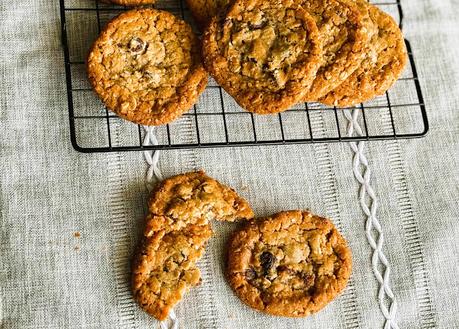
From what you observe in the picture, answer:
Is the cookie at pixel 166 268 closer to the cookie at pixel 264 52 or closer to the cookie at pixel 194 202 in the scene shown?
the cookie at pixel 194 202

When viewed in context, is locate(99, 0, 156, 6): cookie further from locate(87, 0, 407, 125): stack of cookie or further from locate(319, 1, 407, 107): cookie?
locate(319, 1, 407, 107): cookie

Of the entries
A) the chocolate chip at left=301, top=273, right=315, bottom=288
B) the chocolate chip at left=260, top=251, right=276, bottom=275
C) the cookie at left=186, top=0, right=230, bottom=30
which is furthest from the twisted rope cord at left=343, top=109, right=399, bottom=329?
the cookie at left=186, top=0, right=230, bottom=30

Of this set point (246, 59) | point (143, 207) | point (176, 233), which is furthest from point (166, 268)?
point (246, 59)

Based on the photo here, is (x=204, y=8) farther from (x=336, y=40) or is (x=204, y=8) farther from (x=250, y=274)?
(x=250, y=274)

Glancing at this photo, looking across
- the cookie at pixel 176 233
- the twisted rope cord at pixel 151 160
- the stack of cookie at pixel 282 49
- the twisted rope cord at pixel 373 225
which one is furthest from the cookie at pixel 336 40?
the twisted rope cord at pixel 151 160

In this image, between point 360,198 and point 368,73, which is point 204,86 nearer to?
point 368,73
